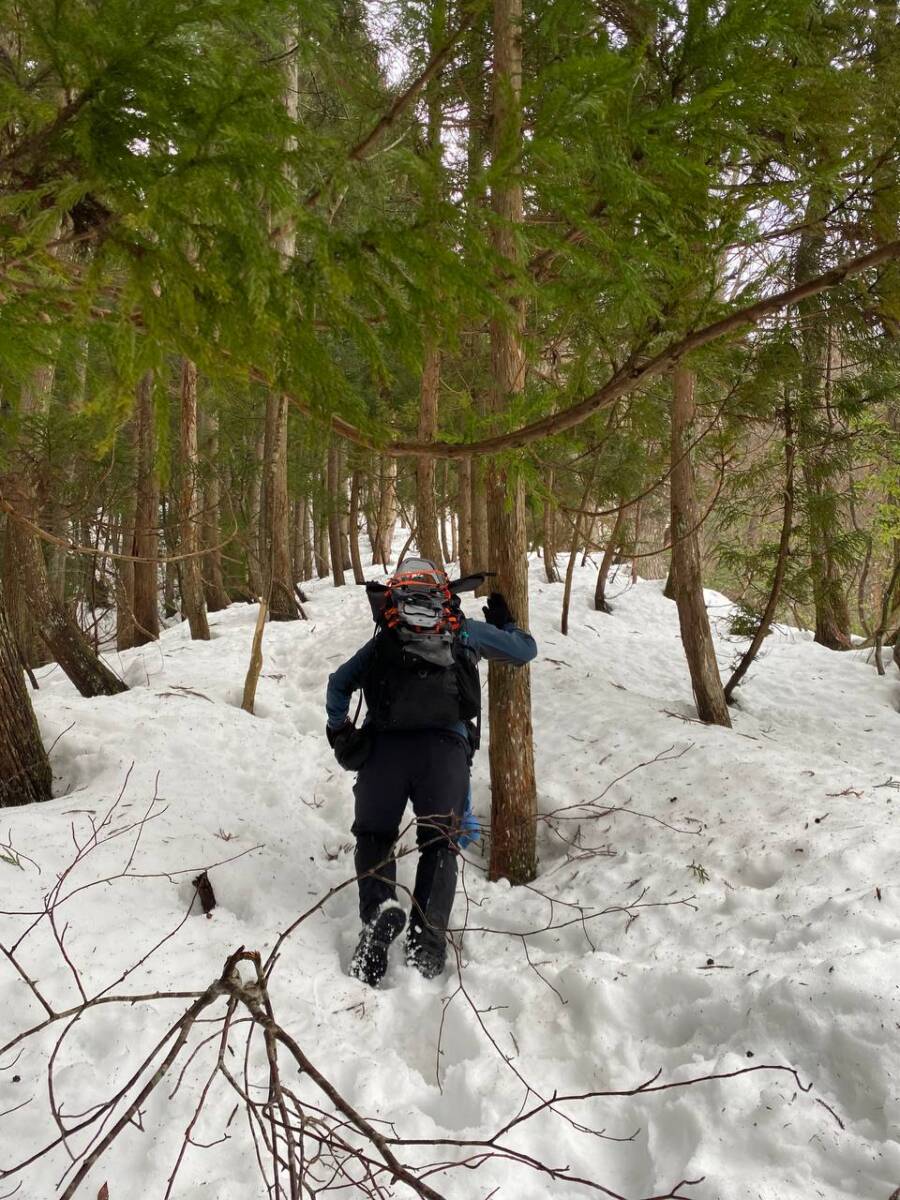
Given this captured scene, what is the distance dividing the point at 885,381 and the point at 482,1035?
6994 mm

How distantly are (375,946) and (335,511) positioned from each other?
1232 cm

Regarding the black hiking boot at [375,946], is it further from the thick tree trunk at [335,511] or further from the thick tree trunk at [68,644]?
the thick tree trunk at [335,511]

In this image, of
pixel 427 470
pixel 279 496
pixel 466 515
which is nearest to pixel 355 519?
pixel 466 515

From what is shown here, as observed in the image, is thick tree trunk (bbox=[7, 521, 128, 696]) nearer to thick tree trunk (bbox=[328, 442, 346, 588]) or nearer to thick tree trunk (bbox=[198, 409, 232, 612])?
thick tree trunk (bbox=[198, 409, 232, 612])

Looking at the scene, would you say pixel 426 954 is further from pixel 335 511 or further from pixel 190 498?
pixel 335 511

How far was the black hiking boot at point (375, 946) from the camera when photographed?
3393mm

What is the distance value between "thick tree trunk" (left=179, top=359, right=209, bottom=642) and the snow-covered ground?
3.42 meters

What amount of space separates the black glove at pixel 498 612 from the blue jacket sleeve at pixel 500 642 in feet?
0.18

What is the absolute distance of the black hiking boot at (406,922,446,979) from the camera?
134 inches

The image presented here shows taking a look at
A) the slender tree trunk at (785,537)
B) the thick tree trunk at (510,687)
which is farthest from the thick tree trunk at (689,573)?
the thick tree trunk at (510,687)

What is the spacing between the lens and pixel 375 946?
3.44 m

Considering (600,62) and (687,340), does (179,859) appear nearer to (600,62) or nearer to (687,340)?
(687,340)

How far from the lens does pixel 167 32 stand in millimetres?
1390

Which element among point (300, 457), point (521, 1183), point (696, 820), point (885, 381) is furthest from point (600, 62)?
point (300, 457)
